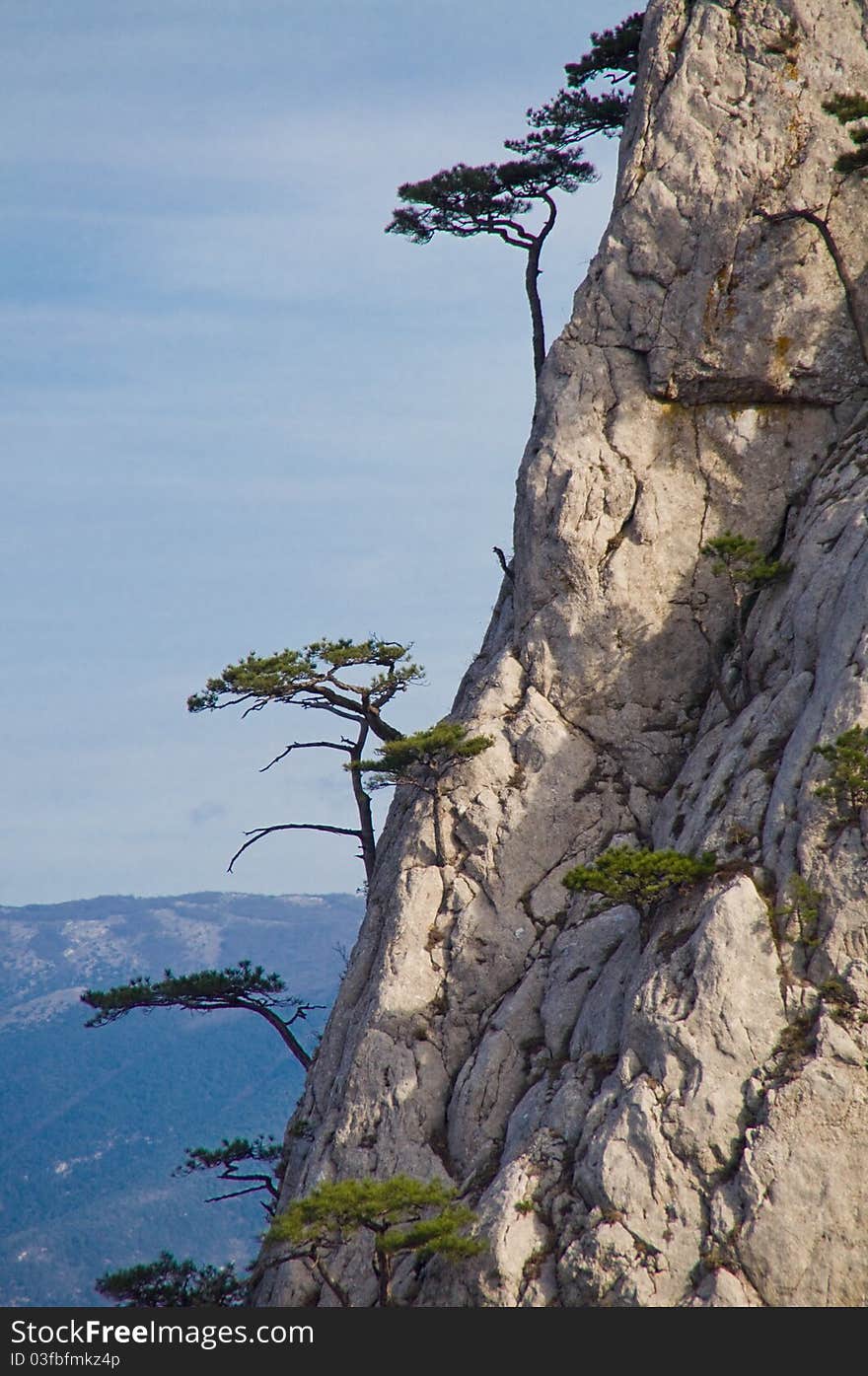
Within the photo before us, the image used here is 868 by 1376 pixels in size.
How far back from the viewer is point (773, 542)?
33.8 metres

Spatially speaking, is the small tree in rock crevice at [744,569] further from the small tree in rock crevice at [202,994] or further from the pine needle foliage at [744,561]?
the small tree in rock crevice at [202,994]

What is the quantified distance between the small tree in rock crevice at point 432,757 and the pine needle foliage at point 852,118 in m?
16.0

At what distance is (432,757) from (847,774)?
11046 mm

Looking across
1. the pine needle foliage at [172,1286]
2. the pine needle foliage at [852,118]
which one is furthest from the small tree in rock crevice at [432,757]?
the pine needle foliage at [852,118]

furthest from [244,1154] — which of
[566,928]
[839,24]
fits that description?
[839,24]

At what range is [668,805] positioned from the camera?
3089 cm

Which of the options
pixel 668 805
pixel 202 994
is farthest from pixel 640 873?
pixel 202 994

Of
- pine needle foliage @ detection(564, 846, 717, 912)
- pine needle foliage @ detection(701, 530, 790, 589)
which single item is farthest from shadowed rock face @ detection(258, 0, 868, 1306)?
pine needle foliage @ detection(701, 530, 790, 589)

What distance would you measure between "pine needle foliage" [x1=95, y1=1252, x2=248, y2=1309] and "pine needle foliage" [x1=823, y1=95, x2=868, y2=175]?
30296 mm

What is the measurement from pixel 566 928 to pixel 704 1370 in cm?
1070

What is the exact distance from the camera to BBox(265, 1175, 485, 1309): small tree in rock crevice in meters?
25.1

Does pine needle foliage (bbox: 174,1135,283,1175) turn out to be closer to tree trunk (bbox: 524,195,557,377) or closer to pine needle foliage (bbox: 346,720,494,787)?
pine needle foliage (bbox: 346,720,494,787)

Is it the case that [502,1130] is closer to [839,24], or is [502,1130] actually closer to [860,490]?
[860,490]

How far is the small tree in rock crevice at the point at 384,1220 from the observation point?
988 inches
